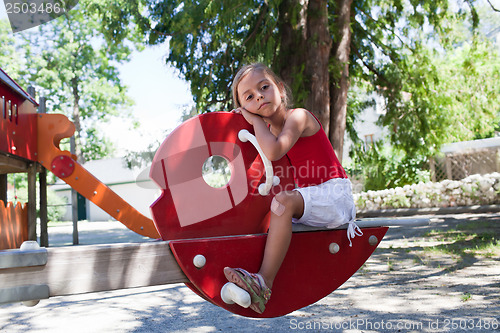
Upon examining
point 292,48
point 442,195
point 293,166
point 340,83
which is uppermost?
point 292,48

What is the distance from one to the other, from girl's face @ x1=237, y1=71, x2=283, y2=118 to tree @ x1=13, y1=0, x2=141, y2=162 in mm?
26933

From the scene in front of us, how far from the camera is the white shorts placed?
81.3 inches

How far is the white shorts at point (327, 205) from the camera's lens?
6.77 ft

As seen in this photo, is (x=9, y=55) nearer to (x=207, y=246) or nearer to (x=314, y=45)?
(x=314, y=45)

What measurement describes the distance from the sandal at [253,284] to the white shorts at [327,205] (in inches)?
15.1

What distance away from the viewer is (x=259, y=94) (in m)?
2.11

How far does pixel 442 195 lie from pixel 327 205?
476 inches

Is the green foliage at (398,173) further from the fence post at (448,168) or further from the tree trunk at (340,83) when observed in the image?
the tree trunk at (340,83)

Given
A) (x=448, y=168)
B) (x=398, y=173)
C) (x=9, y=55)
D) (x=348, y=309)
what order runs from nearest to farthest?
(x=348, y=309)
(x=448, y=168)
(x=398, y=173)
(x=9, y=55)

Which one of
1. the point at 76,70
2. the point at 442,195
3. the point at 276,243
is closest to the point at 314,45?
the point at 276,243

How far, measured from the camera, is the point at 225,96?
318 inches

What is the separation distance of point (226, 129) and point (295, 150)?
374mm

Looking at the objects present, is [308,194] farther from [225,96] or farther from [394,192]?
[394,192]

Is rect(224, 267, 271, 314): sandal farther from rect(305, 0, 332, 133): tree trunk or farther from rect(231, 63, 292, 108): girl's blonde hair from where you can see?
rect(305, 0, 332, 133): tree trunk
